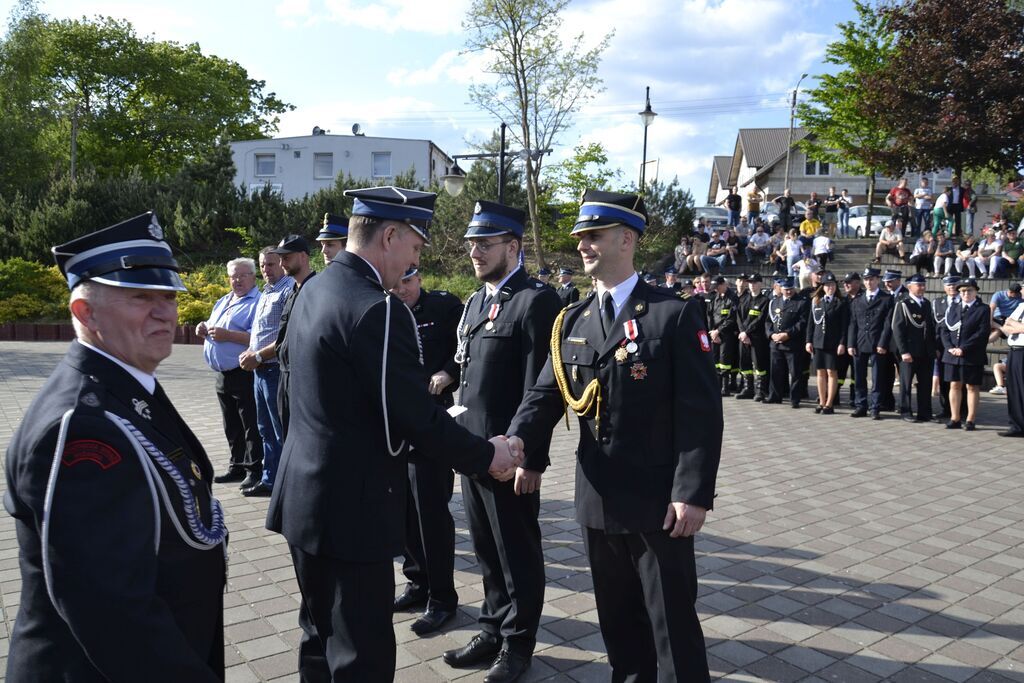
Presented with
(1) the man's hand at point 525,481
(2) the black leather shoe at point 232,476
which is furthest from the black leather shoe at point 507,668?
(2) the black leather shoe at point 232,476

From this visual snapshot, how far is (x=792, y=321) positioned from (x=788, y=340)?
0.34 metres

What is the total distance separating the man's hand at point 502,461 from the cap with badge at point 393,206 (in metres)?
0.96

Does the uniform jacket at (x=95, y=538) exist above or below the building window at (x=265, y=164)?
below

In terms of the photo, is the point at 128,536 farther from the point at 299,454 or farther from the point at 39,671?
the point at 299,454

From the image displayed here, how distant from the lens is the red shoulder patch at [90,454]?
166 cm

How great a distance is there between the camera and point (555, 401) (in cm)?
362

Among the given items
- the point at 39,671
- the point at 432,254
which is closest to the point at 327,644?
the point at 39,671

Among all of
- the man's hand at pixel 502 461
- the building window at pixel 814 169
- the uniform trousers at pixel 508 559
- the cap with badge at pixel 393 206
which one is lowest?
the uniform trousers at pixel 508 559

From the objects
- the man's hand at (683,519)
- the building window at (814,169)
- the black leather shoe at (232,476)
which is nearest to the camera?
the man's hand at (683,519)

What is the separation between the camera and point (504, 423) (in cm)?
413

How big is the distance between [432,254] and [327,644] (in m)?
28.5

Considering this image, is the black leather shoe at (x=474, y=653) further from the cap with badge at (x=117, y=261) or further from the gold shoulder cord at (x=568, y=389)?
the cap with badge at (x=117, y=261)

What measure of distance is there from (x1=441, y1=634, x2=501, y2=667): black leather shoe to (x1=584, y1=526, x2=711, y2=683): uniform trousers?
2.60ft

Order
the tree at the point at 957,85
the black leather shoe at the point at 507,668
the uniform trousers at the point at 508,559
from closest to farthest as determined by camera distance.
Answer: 1. the black leather shoe at the point at 507,668
2. the uniform trousers at the point at 508,559
3. the tree at the point at 957,85
